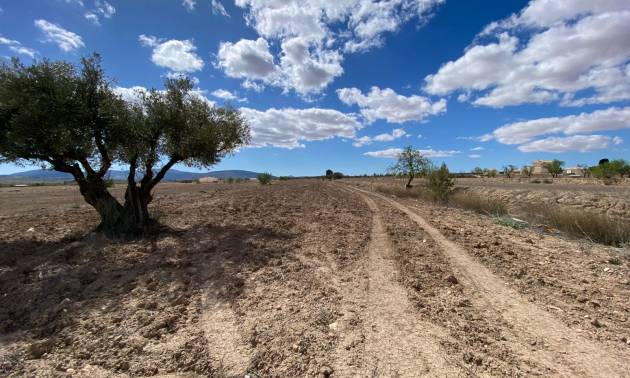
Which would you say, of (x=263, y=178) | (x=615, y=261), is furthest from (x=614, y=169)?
(x=615, y=261)

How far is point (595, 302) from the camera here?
209 inches

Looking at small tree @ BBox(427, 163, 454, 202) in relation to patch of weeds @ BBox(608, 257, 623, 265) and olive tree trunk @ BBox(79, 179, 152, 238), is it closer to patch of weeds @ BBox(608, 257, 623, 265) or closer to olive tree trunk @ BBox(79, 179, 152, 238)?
patch of weeds @ BBox(608, 257, 623, 265)

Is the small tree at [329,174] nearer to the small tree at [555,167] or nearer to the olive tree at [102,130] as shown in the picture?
the small tree at [555,167]

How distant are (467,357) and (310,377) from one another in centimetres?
184

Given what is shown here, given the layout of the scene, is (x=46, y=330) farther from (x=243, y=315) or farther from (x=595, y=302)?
(x=595, y=302)

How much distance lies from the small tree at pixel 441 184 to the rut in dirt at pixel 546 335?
2181cm

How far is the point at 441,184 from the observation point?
1111 inches

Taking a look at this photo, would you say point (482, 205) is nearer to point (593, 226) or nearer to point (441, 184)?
point (441, 184)

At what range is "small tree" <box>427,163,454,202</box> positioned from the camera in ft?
90.5

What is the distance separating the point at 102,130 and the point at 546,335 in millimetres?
12455

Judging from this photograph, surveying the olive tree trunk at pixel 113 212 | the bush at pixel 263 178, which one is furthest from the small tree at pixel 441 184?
the bush at pixel 263 178

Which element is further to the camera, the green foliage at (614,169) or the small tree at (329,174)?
the small tree at (329,174)

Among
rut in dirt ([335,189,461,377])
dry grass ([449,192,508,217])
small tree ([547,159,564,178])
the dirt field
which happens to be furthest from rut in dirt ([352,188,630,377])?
small tree ([547,159,564,178])

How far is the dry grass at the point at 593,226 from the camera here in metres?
10.9
